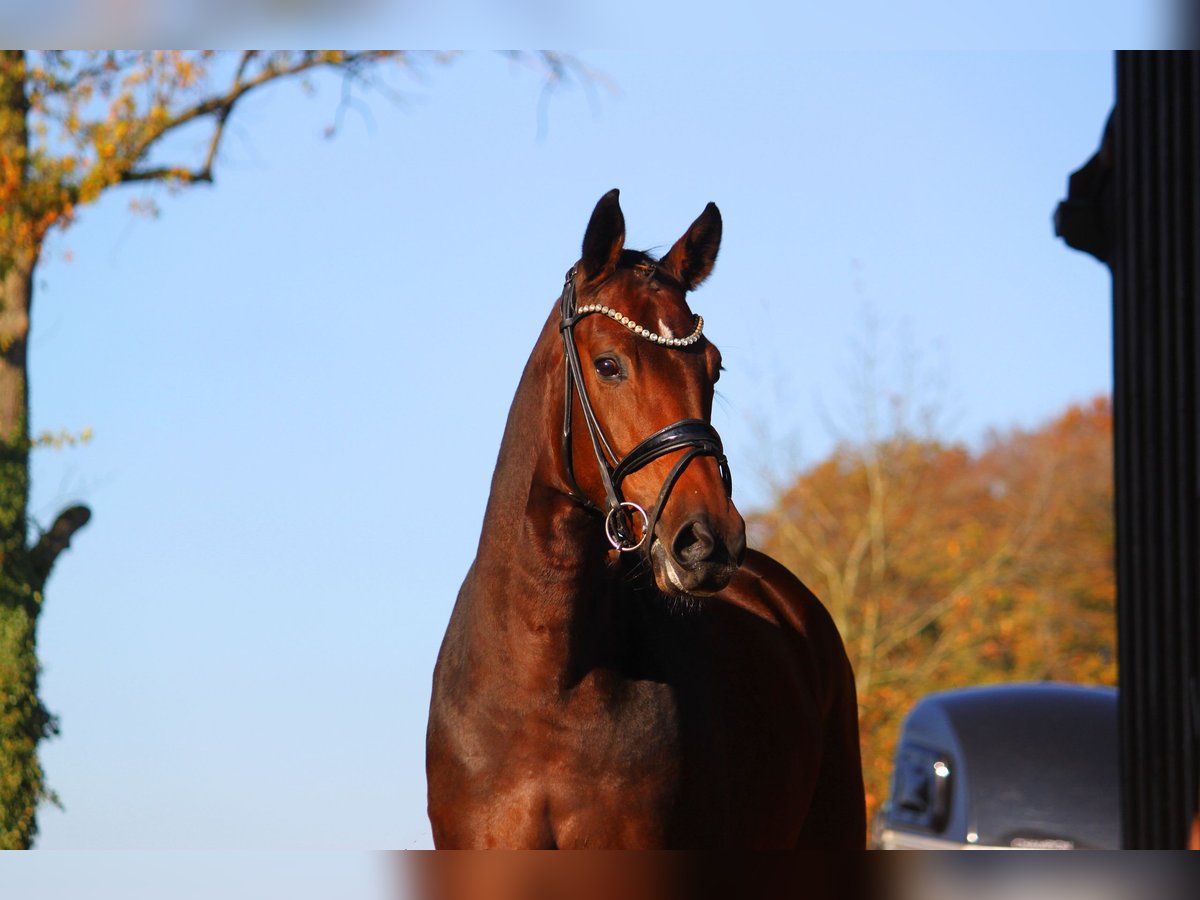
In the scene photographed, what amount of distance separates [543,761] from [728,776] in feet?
2.38

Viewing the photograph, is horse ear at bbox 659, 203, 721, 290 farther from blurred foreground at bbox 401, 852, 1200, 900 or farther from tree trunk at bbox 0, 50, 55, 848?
tree trunk at bbox 0, 50, 55, 848

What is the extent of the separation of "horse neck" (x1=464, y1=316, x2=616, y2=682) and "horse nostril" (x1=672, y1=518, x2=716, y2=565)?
0.42 metres

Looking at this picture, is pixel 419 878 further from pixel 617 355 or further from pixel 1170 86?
pixel 1170 86

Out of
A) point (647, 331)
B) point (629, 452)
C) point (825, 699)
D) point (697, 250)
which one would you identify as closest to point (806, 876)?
point (629, 452)

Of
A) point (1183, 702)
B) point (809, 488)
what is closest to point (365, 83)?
point (1183, 702)

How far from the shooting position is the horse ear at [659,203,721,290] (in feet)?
11.9

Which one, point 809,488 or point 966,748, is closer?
point 966,748

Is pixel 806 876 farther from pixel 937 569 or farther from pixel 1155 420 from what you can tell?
pixel 937 569

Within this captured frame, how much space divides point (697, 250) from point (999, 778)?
18.0ft

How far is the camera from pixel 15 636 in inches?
298

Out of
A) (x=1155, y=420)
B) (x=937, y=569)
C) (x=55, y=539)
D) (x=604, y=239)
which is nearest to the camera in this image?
(x=604, y=239)

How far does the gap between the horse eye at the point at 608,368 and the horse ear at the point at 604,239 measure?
27cm

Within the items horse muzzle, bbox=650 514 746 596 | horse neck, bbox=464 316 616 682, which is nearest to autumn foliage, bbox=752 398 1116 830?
horse neck, bbox=464 316 616 682

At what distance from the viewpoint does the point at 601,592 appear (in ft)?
11.2
